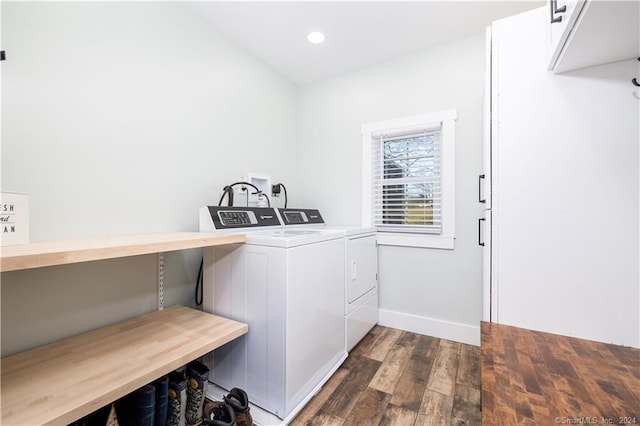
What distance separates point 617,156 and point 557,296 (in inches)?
27.2

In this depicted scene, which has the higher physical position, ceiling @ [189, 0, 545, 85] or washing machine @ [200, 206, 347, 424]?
ceiling @ [189, 0, 545, 85]

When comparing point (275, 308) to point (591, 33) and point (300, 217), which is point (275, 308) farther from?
point (591, 33)

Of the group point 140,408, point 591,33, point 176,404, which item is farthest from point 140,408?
point 591,33

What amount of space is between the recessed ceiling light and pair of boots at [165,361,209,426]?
8.31 ft

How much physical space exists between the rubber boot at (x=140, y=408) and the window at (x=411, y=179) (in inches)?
80.0

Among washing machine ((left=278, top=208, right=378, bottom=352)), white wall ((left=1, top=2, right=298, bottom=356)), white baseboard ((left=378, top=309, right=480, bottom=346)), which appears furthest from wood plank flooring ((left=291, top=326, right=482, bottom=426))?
white wall ((left=1, top=2, right=298, bottom=356))

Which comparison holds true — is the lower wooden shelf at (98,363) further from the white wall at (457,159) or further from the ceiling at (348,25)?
the ceiling at (348,25)

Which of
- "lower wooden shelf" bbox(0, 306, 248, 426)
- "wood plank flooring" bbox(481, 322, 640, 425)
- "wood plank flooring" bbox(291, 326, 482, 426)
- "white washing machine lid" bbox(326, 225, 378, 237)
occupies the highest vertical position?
"white washing machine lid" bbox(326, 225, 378, 237)

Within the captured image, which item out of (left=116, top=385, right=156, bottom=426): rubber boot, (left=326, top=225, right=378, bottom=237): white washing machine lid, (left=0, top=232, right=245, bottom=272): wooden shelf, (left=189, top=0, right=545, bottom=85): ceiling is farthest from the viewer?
(left=326, top=225, right=378, bottom=237): white washing machine lid

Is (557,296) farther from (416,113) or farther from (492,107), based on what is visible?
(416,113)

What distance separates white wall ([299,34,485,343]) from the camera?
225 centimetres

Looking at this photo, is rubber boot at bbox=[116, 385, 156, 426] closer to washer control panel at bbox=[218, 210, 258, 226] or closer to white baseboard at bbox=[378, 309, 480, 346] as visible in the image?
washer control panel at bbox=[218, 210, 258, 226]

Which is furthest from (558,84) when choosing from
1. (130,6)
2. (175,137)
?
(130,6)

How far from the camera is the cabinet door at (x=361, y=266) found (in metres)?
2.07
